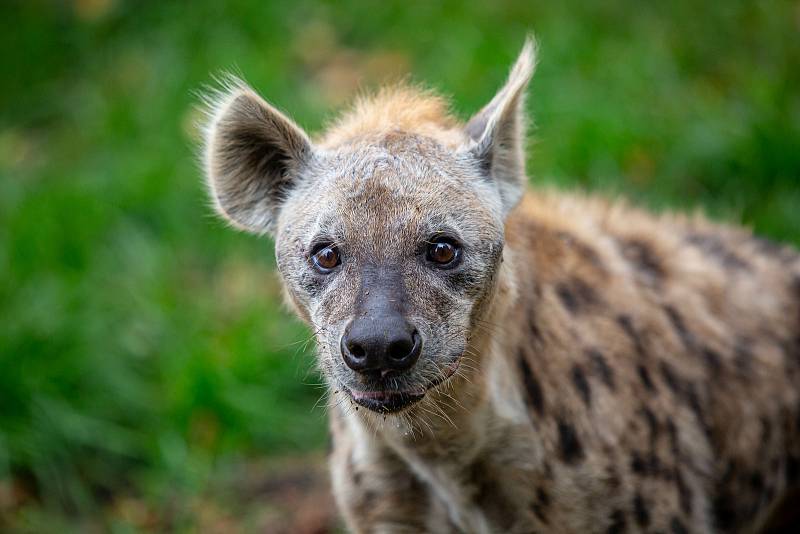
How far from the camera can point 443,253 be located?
10.0ft

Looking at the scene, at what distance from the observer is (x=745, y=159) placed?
5898 millimetres

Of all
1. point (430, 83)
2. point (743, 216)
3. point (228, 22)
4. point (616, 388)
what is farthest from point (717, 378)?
point (228, 22)

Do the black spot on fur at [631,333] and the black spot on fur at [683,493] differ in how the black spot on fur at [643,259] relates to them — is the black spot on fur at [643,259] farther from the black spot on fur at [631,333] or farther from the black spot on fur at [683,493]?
the black spot on fur at [683,493]

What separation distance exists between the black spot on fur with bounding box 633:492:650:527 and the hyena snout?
1.12 meters

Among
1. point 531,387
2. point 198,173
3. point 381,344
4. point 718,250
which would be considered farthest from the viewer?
point 198,173

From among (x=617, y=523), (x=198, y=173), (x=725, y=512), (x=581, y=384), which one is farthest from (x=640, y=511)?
(x=198, y=173)

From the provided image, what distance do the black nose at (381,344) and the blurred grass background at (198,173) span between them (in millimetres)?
2078

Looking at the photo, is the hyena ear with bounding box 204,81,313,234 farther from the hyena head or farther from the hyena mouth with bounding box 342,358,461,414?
the hyena mouth with bounding box 342,358,461,414

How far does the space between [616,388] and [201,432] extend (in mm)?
2425

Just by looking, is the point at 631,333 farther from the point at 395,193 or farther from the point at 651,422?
the point at 395,193

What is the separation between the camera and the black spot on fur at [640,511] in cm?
351

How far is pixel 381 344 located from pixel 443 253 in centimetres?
40

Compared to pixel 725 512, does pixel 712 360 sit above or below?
above

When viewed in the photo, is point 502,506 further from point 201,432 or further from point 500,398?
point 201,432
